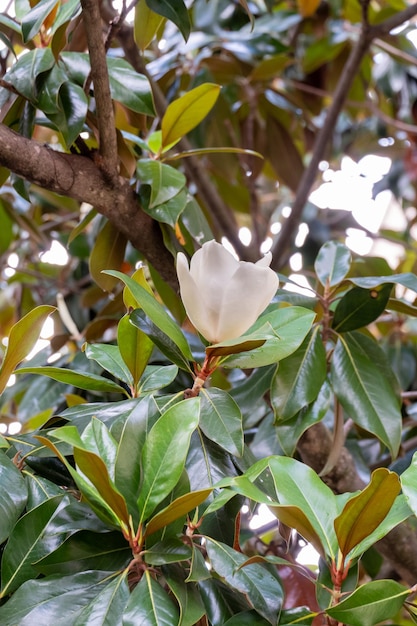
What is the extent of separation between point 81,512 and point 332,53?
4.70 feet

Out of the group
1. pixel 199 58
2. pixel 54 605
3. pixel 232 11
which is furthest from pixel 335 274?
pixel 232 11

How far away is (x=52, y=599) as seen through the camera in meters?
0.44

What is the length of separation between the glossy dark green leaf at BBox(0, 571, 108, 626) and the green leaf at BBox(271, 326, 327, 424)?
0.27 metres

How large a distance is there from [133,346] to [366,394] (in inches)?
11.1

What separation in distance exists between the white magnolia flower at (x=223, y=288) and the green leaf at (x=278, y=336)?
0.07 ft

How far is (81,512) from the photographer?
0.50 meters

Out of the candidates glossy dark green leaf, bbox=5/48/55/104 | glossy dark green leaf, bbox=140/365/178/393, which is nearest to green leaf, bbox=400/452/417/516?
glossy dark green leaf, bbox=140/365/178/393

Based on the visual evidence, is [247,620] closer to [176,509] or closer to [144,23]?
[176,509]

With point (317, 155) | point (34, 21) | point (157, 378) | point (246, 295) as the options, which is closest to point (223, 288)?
point (246, 295)

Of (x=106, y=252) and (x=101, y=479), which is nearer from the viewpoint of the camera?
(x=101, y=479)

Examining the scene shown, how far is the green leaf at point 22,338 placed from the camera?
0.56 m

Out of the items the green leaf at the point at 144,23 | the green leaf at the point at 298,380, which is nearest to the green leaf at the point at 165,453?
the green leaf at the point at 298,380

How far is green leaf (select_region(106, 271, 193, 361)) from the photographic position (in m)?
0.52

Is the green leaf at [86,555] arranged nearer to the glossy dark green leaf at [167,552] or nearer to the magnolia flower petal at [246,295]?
the glossy dark green leaf at [167,552]
